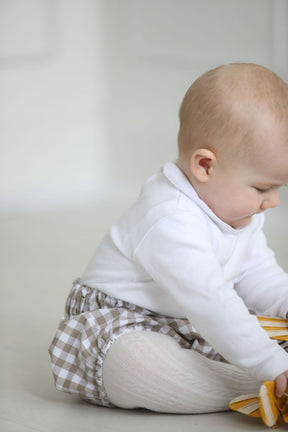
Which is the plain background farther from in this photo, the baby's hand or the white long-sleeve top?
the baby's hand

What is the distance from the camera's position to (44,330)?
133 centimetres

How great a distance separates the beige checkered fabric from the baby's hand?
6.6 inches

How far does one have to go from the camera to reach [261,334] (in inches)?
33.2

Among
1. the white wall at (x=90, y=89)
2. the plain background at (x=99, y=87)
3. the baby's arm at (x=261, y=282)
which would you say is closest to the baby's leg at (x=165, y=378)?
the baby's arm at (x=261, y=282)

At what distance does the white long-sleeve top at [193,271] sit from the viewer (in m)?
0.84

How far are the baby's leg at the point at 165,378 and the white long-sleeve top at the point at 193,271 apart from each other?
2.5 inches

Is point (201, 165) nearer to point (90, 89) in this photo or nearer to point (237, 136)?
point (237, 136)

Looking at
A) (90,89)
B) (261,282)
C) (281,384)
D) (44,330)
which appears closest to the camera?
(281,384)

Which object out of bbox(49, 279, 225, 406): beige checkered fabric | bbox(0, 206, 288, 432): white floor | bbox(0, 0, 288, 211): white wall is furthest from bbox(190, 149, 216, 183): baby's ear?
bbox(0, 0, 288, 211): white wall

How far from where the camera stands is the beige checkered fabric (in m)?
0.93

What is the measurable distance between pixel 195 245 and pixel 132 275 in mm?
132

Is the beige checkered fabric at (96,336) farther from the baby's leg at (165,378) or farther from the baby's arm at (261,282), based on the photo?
the baby's arm at (261,282)

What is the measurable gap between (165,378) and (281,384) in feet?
0.53

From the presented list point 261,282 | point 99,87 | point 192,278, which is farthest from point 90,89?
point 192,278
